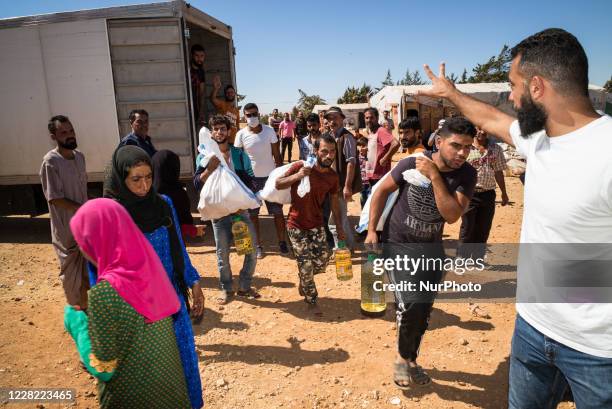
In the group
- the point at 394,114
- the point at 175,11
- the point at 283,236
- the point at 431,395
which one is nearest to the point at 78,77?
the point at 175,11

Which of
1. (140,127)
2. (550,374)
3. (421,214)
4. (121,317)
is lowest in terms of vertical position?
(550,374)

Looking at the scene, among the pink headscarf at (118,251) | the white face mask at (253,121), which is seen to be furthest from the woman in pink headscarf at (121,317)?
the white face mask at (253,121)

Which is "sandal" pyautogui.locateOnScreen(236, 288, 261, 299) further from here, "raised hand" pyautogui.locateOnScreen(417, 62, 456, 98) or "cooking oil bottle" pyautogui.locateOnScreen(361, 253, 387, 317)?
"raised hand" pyautogui.locateOnScreen(417, 62, 456, 98)

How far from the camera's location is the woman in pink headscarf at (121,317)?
171cm

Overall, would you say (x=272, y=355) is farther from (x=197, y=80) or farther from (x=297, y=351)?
(x=197, y=80)

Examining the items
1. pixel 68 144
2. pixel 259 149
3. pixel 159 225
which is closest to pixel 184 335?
pixel 159 225

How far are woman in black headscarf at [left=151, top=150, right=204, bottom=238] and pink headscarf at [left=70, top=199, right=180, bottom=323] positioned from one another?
2.22 m

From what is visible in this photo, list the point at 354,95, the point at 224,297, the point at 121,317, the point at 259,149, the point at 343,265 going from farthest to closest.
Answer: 1. the point at 354,95
2. the point at 259,149
3. the point at 224,297
4. the point at 343,265
5. the point at 121,317

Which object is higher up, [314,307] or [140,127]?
[140,127]

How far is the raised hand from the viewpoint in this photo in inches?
94.8

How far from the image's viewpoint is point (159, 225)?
96.4 inches

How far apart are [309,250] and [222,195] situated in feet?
3.60

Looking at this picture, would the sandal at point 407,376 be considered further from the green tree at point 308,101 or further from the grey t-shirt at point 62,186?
the green tree at point 308,101

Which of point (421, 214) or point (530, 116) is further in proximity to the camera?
point (421, 214)
